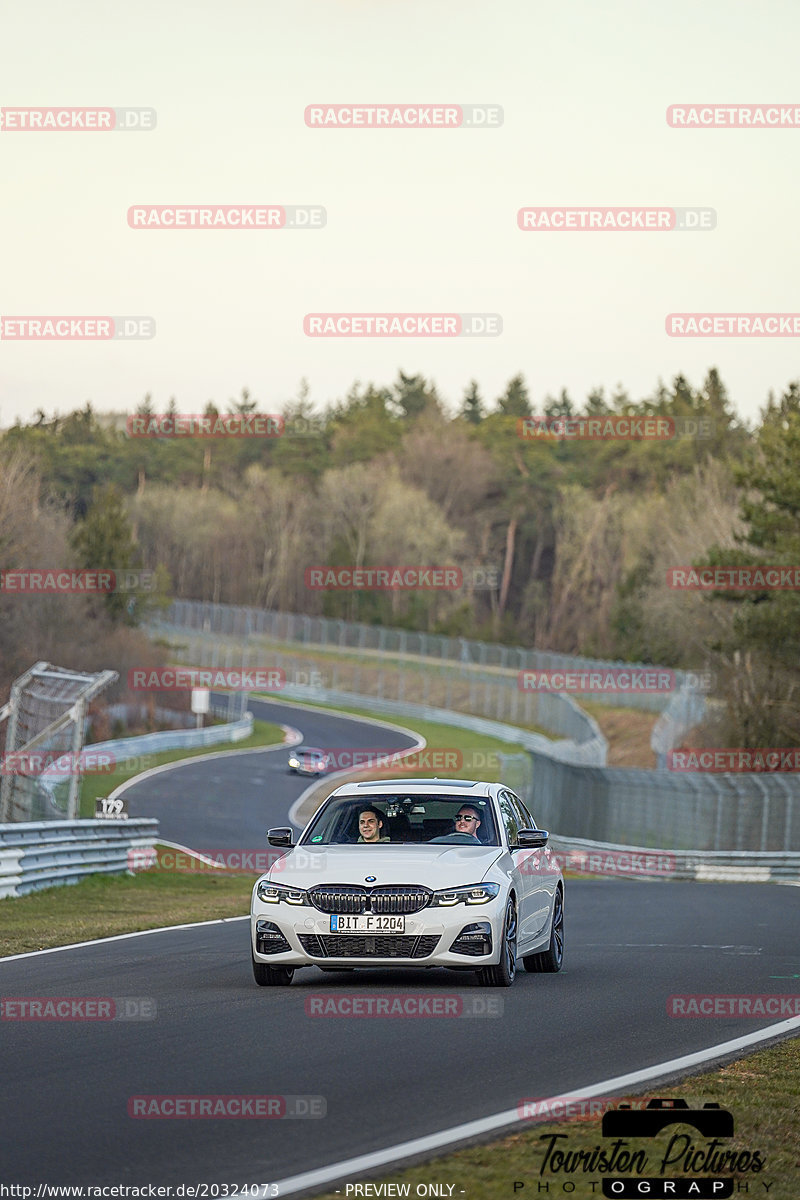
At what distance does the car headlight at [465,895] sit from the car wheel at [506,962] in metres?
0.26

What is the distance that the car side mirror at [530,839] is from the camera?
41.7 feet

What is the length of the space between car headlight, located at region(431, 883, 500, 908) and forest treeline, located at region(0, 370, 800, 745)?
77.8 metres

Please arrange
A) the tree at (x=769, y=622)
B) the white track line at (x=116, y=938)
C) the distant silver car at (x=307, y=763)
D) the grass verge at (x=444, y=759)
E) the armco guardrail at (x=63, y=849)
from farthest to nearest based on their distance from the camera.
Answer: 1. the distant silver car at (x=307, y=763)
2. the grass verge at (x=444, y=759)
3. the tree at (x=769, y=622)
4. the armco guardrail at (x=63, y=849)
5. the white track line at (x=116, y=938)

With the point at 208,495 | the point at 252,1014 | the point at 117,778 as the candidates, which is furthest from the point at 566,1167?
the point at 208,495

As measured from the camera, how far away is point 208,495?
5433 inches

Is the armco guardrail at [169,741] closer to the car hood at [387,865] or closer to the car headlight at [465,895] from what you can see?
the car hood at [387,865]

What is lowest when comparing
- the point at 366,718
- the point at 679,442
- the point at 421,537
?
the point at 366,718

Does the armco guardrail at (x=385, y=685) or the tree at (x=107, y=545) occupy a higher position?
the tree at (x=107, y=545)

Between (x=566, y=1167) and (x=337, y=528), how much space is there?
124 m

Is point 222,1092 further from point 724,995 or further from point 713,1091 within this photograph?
point 724,995

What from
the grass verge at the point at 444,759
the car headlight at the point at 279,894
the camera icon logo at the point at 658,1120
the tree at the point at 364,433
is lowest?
the grass verge at the point at 444,759

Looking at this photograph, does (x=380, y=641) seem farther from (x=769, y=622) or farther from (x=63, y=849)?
(x=63, y=849)

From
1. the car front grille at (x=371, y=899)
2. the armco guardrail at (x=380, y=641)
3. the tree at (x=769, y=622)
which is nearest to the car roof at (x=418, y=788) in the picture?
the car front grille at (x=371, y=899)

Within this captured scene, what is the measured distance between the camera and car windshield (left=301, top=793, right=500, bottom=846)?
41.0ft
